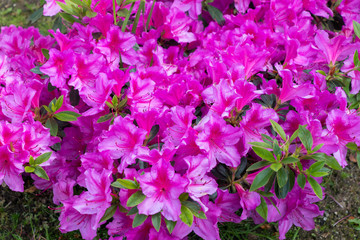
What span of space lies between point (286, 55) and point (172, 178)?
0.96 meters

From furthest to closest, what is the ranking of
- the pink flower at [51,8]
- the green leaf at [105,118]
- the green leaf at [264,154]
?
the pink flower at [51,8] < the green leaf at [105,118] < the green leaf at [264,154]

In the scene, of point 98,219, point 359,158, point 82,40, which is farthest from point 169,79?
point 359,158

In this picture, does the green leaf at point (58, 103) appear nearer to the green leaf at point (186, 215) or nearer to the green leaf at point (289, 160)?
the green leaf at point (186, 215)

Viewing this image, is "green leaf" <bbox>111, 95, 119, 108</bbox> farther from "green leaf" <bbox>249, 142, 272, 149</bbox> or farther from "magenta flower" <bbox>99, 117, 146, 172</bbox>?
"green leaf" <bbox>249, 142, 272, 149</bbox>

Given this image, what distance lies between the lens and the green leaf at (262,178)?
1.61 m

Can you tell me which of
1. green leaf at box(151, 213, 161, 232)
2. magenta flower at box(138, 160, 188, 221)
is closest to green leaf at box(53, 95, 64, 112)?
magenta flower at box(138, 160, 188, 221)

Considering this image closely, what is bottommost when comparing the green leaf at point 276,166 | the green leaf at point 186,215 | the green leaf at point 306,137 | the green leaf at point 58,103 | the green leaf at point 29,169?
the green leaf at point 186,215

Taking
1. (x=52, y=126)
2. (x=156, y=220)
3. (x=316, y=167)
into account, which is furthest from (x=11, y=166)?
(x=316, y=167)

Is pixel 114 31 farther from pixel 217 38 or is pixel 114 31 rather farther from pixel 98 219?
pixel 98 219

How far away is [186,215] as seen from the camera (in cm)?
154

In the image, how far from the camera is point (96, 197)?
63.7 inches

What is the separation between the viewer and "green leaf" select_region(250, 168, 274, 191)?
1.61m

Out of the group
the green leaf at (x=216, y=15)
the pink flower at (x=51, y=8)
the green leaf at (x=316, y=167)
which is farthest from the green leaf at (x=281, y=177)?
the pink flower at (x=51, y=8)

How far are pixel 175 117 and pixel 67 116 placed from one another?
54cm
